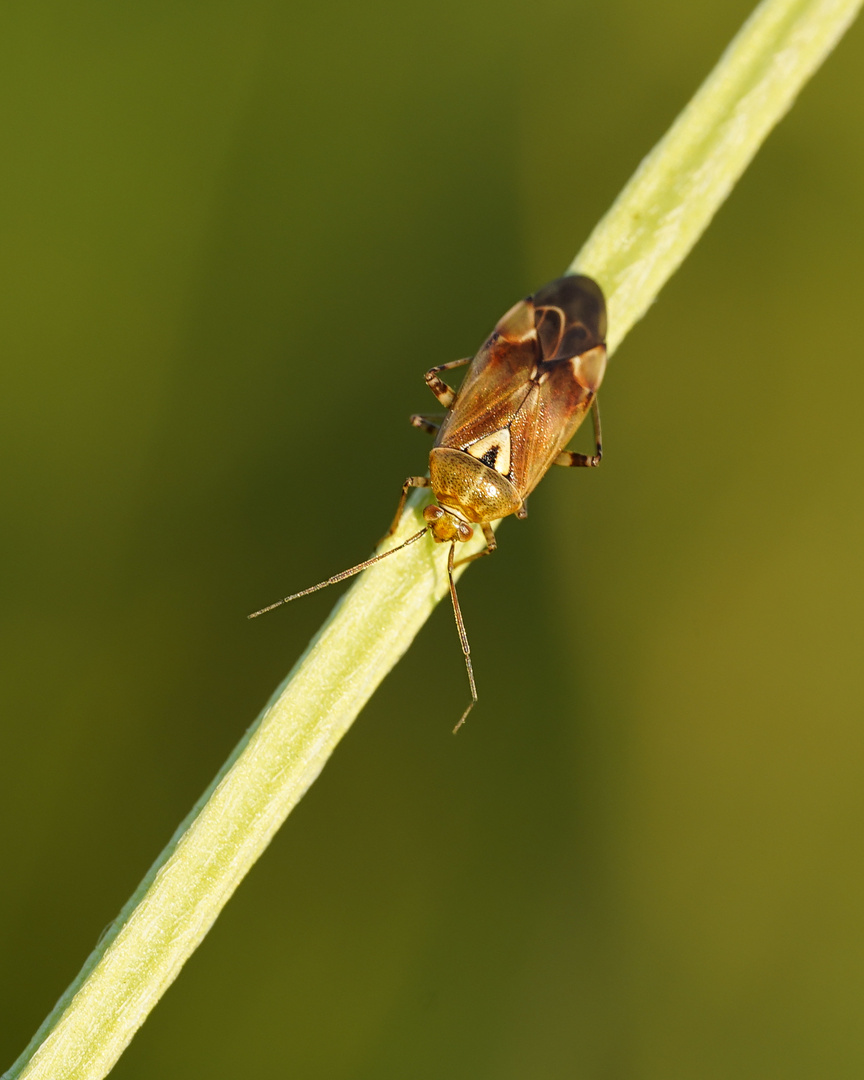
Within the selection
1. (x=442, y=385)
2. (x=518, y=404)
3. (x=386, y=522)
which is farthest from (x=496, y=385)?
(x=386, y=522)

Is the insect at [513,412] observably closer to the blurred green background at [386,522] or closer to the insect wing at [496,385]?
the insect wing at [496,385]

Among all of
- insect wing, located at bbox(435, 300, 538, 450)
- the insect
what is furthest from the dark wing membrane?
insect wing, located at bbox(435, 300, 538, 450)

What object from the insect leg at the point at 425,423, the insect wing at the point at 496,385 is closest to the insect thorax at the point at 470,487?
the insect wing at the point at 496,385

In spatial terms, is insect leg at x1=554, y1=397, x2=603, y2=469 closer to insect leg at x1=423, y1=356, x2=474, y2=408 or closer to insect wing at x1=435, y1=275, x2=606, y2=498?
insect wing at x1=435, y1=275, x2=606, y2=498

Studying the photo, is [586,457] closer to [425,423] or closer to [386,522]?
[425,423]

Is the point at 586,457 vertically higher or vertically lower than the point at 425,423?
lower

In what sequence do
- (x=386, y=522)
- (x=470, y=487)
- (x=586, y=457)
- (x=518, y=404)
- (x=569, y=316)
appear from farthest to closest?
1. (x=386, y=522)
2. (x=586, y=457)
3. (x=518, y=404)
4. (x=470, y=487)
5. (x=569, y=316)
